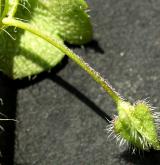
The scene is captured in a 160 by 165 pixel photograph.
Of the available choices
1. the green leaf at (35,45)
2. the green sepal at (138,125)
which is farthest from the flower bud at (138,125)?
the green leaf at (35,45)

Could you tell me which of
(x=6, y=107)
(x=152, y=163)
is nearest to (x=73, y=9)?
(x=6, y=107)

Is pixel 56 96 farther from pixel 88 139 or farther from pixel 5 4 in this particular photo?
pixel 5 4

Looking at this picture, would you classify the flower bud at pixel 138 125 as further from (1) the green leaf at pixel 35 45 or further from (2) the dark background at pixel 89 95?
(1) the green leaf at pixel 35 45

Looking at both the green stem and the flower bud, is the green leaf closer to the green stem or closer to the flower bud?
the green stem

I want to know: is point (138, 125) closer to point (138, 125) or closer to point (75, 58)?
point (138, 125)

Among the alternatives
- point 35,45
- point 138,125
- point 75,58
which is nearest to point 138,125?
point 138,125
